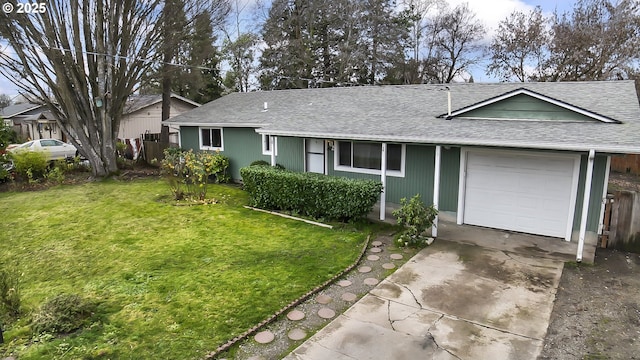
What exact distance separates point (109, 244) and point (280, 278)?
441 centimetres

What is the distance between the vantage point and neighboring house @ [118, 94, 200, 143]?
24.6 metres

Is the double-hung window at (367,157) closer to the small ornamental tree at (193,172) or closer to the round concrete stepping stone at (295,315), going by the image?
the small ornamental tree at (193,172)

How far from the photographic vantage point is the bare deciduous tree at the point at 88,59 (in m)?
14.1

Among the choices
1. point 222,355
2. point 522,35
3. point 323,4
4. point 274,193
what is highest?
point 323,4

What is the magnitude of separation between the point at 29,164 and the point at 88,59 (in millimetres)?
4800

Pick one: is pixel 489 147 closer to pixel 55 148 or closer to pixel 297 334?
pixel 297 334

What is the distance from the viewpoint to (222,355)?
4473 millimetres

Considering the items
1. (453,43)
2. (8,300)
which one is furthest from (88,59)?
(453,43)

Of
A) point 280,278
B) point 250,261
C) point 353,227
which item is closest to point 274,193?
point 353,227

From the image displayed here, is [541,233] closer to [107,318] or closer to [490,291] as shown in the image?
[490,291]

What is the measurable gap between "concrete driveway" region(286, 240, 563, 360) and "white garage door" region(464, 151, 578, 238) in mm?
1466

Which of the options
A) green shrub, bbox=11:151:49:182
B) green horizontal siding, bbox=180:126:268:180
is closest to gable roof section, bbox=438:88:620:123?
green horizontal siding, bbox=180:126:268:180

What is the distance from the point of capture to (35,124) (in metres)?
28.2

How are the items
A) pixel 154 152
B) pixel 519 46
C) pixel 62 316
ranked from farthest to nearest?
1. pixel 519 46
2. pixel 154 152
3. pixel 62 316
